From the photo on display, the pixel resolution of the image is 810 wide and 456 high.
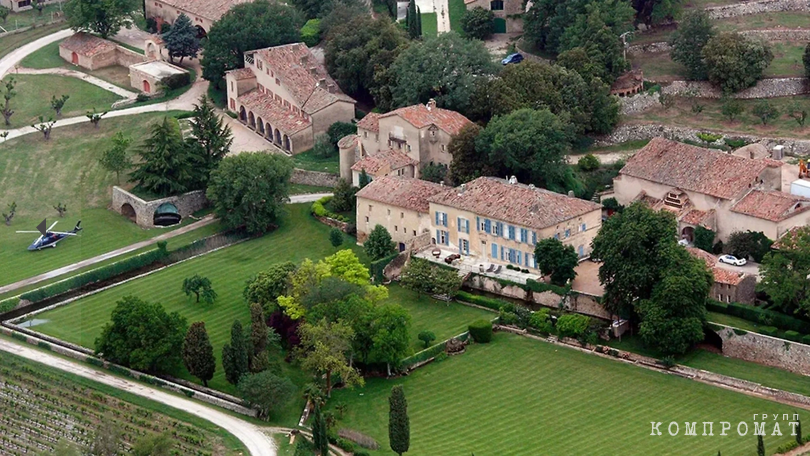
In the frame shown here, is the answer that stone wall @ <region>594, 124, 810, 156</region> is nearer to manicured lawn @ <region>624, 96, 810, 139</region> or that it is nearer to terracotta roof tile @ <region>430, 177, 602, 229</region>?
manicured lawn @ <region>624, 96, 810, 139</region>

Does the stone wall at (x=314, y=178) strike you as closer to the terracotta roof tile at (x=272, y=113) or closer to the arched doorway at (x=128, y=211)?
the terracotta roof tile at (x=272, y=113)

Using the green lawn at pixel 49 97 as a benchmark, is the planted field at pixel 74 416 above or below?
below

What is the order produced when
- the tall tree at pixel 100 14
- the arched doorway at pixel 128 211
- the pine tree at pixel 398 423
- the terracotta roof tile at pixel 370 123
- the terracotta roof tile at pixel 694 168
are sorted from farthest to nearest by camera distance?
the tall tree at pixel 100 14
the arched doorway at pixel 128 211
the terracotta roof tile at pixel 370 123
the terracotta roof tile at pixel 694 168
the pine tree at pixel 398 423

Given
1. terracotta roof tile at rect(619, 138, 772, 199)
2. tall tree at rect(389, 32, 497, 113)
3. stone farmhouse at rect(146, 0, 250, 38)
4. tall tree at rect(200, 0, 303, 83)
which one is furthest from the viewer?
stone farmhouse at rect(146, 0, 250, 38)

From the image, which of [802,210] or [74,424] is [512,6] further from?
[74,424]

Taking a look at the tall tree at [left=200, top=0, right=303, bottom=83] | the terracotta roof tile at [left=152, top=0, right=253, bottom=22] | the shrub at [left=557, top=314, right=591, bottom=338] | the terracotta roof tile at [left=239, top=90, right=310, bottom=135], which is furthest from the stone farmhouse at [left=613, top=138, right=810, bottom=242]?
the terracotta roof tile at [left=152, top=0, right=253, bottom=22]

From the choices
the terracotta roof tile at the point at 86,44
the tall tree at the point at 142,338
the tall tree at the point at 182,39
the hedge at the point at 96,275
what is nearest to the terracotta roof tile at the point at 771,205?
the tall tree at the point at 142,338
